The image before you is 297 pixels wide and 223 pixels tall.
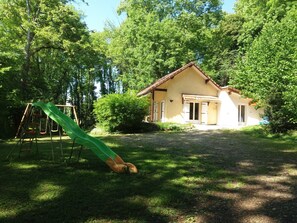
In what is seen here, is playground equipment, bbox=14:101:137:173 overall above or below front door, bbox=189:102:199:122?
below

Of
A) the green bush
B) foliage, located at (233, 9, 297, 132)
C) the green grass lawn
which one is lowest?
the green grass lawn

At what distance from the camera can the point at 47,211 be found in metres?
4.00

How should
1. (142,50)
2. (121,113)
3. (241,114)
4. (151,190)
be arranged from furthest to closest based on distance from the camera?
1. (142,50)
2. (241,114)
3. (121,113)
4. (151,190)

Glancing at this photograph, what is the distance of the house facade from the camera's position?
23.6 meters

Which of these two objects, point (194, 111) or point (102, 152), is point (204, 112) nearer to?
point (194, 111)

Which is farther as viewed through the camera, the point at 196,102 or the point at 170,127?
the point at 196,102

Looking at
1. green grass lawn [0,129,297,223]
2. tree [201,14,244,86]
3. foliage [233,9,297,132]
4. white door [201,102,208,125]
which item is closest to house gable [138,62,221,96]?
white door [201,102,208,125]

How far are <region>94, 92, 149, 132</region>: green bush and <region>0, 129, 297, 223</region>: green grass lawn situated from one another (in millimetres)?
9308

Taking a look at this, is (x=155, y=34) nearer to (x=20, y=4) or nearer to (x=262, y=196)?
(x=20, y=4)

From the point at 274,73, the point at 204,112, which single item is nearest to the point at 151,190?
the point at 274,73

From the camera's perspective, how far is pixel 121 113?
17.1m

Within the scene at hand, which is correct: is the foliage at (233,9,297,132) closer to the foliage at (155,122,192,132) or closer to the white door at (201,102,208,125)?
the white door at (201,102,208,125)

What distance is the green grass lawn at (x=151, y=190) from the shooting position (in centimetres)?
393

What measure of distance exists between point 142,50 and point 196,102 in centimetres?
980
